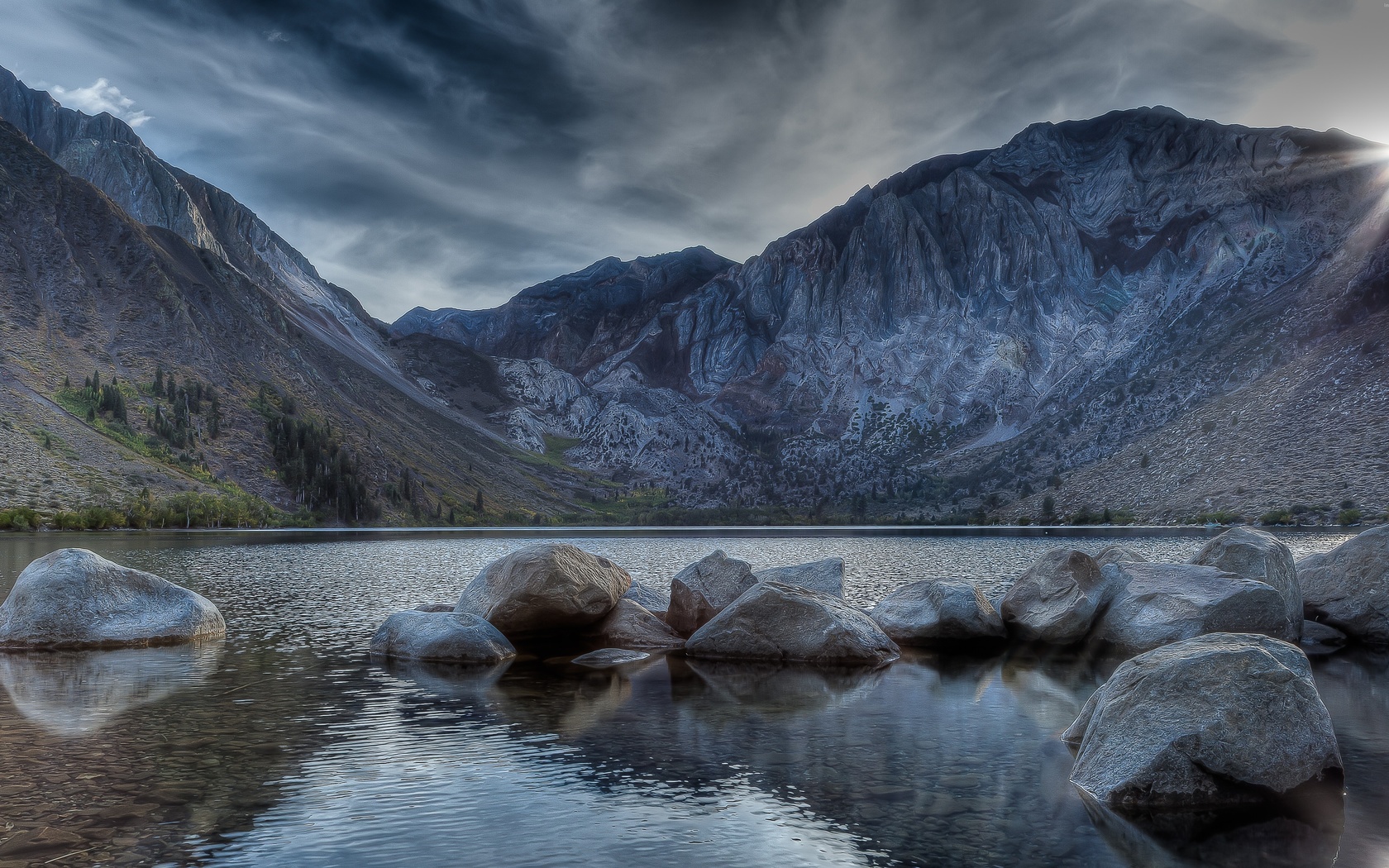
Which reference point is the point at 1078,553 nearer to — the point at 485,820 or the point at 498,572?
the point at 498,572

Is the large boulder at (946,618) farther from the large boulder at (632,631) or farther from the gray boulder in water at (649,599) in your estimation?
the gray boulder in water at (649,599)

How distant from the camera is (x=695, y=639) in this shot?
2888cm

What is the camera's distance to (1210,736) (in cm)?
1362

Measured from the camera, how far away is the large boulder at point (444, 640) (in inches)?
1082

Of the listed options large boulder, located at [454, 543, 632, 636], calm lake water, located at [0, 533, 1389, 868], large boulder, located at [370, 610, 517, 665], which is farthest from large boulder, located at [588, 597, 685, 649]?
large boulder, located at [370, 610, 517, 665]

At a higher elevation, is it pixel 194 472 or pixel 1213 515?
pixel 194 472

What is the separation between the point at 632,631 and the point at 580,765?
1590 cm

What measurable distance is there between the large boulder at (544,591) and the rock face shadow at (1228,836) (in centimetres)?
1893

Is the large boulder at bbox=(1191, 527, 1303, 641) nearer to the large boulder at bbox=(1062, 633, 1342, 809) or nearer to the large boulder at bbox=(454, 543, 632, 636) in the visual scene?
the large boulder at bbox=(1062, 633, 1342, 809)

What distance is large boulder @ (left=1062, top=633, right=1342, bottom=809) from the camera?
13.5 m

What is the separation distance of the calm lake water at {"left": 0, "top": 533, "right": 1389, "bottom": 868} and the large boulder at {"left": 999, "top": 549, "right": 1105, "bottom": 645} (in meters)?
1.85

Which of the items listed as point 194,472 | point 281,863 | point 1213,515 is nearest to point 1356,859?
point 281,863

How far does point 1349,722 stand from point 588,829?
55.8 feet

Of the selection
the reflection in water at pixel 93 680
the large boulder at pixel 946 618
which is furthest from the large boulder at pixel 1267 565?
the reflection in water at pixel 93 680
